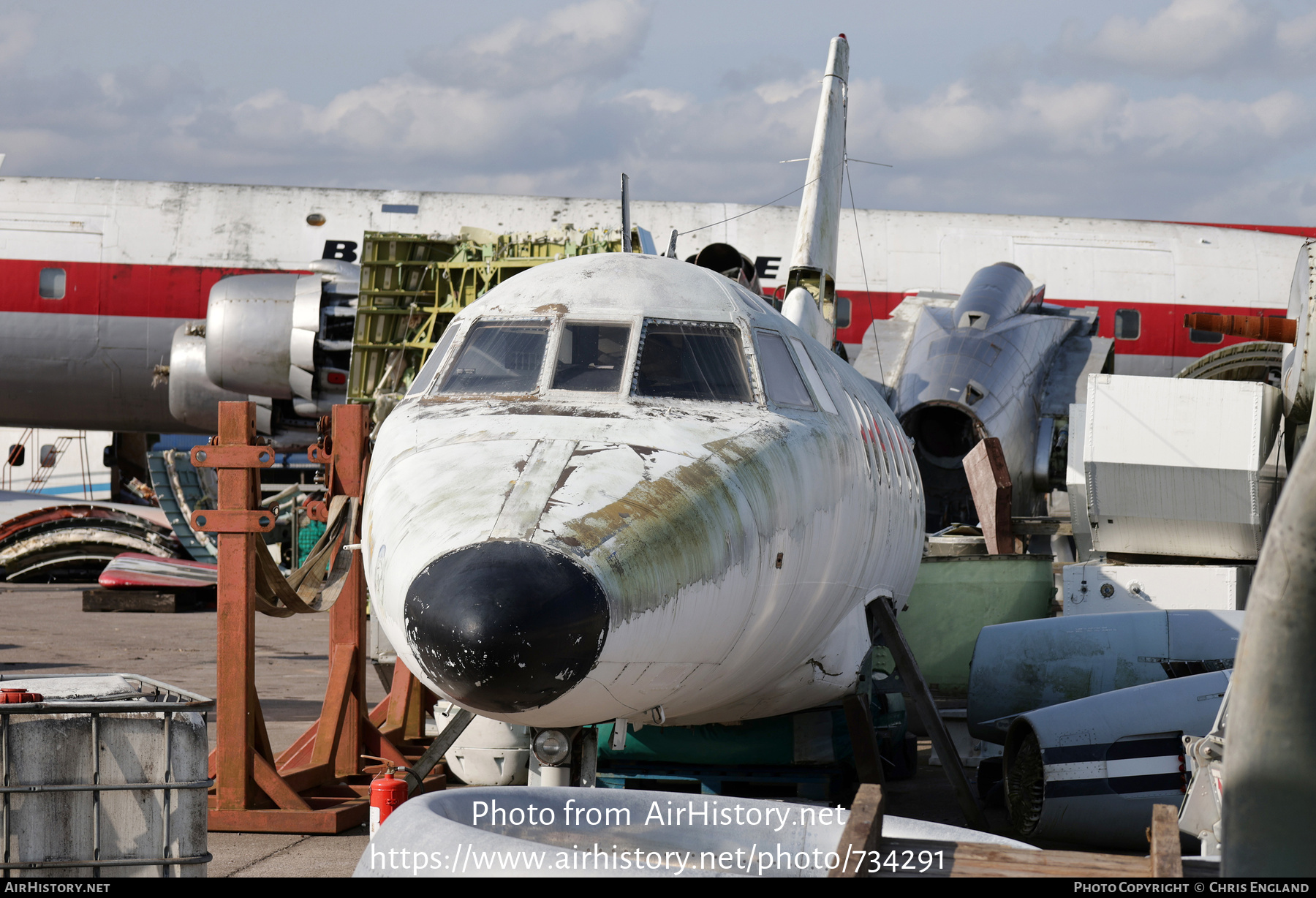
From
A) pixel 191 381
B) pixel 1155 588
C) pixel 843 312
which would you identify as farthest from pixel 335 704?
pixel 843 312

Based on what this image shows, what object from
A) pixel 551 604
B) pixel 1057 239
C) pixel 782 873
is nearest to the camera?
pixel 782 873

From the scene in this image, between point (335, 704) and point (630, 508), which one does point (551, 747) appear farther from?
point (335, 704)

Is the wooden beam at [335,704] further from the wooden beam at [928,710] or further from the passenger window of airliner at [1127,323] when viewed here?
the passenger window of airliner at [1127,323]

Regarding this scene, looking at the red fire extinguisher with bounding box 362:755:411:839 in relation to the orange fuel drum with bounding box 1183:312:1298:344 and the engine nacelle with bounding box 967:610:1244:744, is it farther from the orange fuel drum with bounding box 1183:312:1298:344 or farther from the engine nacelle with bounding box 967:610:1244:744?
the orange fuel drum with bounding box 1183:312:1298:344

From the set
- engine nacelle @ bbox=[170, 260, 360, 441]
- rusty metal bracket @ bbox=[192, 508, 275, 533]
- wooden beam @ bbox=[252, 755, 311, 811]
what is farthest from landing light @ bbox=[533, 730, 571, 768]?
engine nacelle @ bbox=[170, 260, 360, 441]

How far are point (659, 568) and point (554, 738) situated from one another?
1.01 meters

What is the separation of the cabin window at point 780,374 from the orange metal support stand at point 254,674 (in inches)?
108

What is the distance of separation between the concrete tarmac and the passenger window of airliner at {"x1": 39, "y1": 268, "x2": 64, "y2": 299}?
→ 462 cm

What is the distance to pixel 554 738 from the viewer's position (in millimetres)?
4828

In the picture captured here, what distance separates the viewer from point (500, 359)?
576 cm

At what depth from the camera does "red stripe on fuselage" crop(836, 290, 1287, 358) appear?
844 inches

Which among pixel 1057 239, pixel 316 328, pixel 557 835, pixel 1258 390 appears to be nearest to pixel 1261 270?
pixel 1057 239

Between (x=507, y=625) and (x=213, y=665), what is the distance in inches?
408

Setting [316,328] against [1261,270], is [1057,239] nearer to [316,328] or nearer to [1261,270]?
[1261,270]
